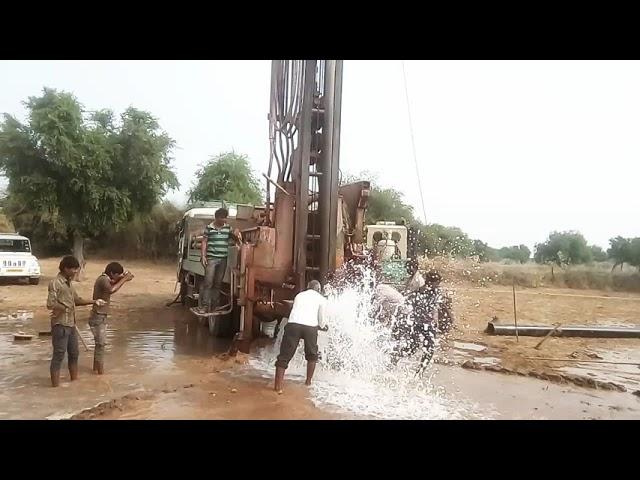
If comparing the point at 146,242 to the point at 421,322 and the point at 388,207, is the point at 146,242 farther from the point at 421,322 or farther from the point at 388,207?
the point at 421,322

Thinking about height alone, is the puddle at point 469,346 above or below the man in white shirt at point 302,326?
below

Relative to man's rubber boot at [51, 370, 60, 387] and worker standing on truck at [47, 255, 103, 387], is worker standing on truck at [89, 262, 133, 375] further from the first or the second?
man's rubber boot at [51, 370, 60, 387]

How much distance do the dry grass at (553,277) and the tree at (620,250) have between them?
78cm

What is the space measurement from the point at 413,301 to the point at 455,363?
2.28 m

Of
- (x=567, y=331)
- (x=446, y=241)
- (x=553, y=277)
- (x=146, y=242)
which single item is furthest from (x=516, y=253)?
(x=567, y=331)

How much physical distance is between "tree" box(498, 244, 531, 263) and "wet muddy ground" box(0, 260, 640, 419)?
3089 cm

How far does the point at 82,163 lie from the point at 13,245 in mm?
4283

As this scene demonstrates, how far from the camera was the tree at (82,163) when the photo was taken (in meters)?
20.3

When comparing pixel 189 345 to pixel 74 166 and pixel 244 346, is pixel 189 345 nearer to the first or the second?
pixel 244 346

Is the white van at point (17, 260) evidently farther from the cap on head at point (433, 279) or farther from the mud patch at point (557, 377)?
the cap on head at point (433, 279)

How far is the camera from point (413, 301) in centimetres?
718

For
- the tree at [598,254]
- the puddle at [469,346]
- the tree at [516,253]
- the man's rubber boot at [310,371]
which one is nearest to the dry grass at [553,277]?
the tree at [598,254]

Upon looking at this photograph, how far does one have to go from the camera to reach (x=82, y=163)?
20.8 metres

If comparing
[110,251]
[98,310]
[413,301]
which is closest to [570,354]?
[413,301]
